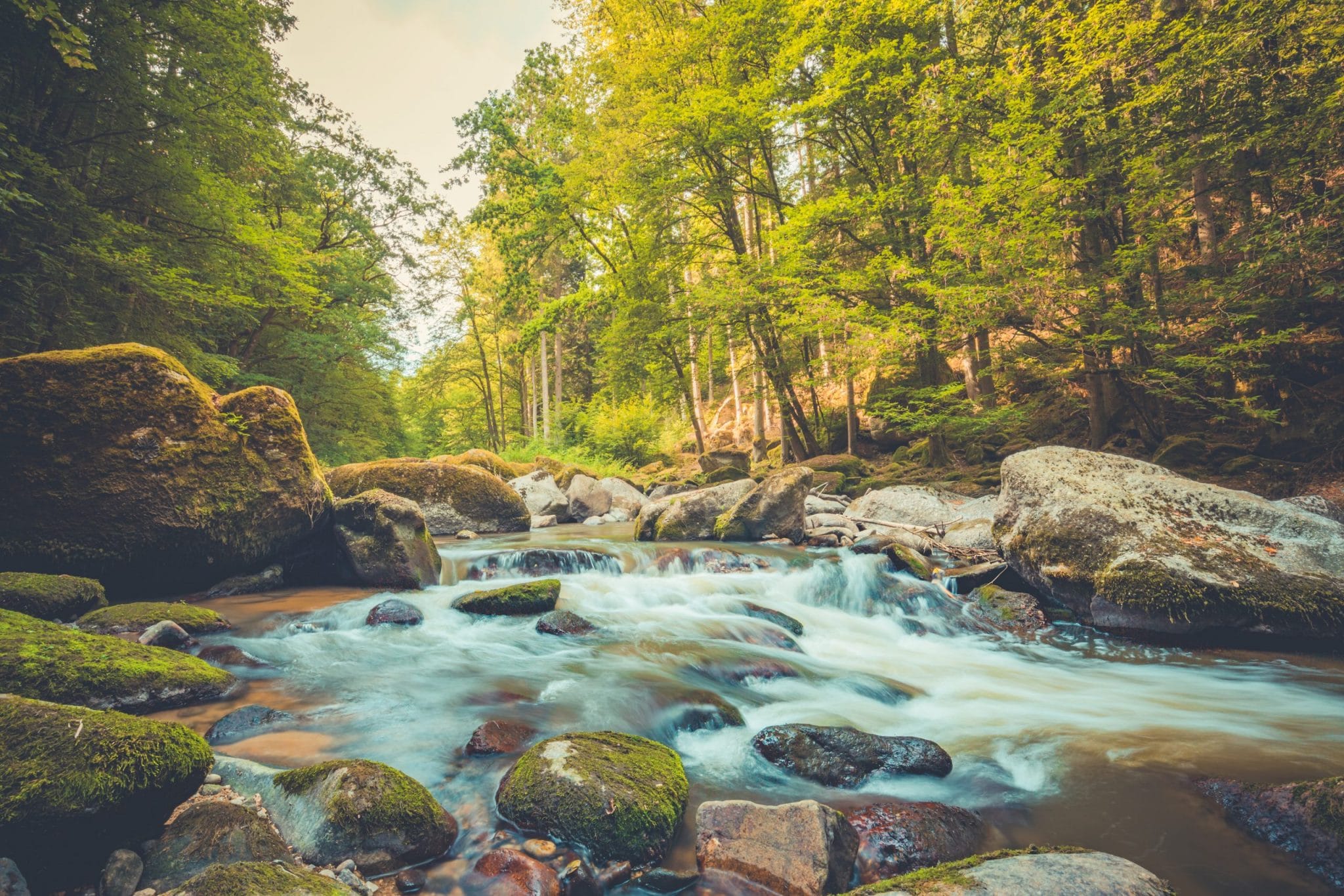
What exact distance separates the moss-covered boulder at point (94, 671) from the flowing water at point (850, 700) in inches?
8.7

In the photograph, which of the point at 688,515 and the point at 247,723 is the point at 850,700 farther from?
the point at 688,515

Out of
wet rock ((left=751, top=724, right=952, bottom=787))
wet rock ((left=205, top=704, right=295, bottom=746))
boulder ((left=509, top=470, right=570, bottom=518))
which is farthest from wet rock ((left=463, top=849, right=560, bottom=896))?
boulder ((left=509, top=470, right=570, bottom=518))

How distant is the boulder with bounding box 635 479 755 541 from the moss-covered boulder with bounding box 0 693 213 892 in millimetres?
8736

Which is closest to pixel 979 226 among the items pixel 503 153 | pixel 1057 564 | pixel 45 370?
pixel 1057 564

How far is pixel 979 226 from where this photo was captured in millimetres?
9477

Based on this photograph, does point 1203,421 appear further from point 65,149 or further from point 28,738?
point 65,149

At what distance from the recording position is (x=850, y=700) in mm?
4469

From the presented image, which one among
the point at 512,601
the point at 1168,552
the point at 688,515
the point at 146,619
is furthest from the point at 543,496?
the point at 1168,552

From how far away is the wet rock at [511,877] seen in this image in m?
2.14

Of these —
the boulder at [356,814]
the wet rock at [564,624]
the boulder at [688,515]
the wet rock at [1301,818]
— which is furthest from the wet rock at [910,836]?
the boulder at [688,515]

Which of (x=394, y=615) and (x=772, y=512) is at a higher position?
(x=772, y=512)

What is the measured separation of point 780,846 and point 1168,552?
5.38m

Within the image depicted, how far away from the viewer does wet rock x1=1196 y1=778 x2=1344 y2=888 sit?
2.26m

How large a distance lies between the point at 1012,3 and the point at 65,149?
16.1 meters
